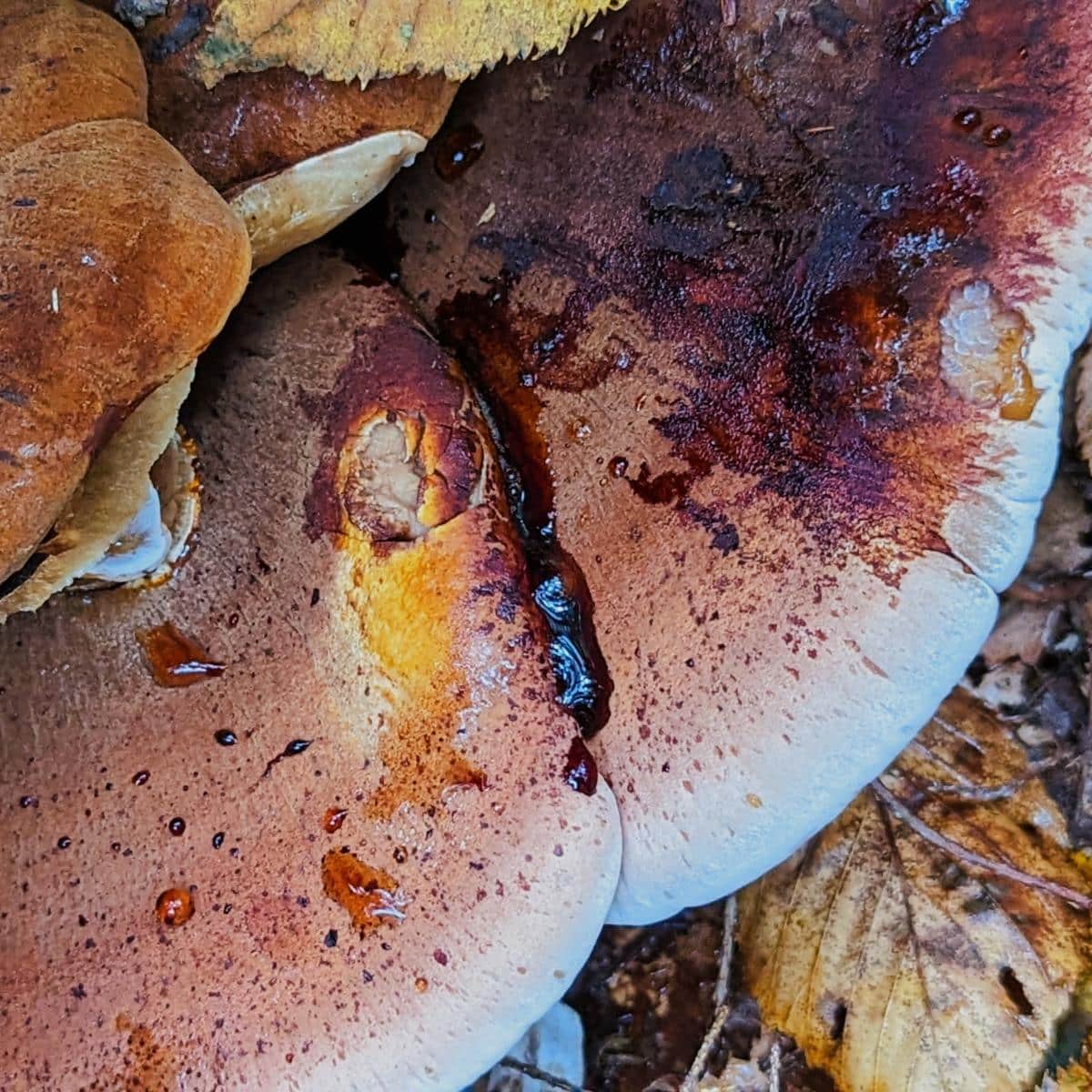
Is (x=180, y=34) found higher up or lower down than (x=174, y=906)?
higher up

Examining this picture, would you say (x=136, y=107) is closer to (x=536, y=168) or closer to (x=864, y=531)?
(x=536, y=168)

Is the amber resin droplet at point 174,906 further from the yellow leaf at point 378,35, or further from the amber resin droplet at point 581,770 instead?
the yellow leaf at point 378,35

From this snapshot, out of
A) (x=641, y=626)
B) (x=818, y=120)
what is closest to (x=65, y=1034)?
(x=641, y=626)

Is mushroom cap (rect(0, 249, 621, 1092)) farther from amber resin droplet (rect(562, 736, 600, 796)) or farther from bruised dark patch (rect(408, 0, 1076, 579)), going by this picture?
bruised dark patch (rect(408, 0, 1076, 579))

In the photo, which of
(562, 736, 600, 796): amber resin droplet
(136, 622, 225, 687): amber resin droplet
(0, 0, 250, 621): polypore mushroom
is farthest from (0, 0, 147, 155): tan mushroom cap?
(562, 736, 600, 796): amber resin droplet

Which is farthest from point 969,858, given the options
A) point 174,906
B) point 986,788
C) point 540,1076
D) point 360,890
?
point 174,906

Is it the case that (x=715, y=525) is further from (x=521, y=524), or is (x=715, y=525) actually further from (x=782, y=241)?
(x=782, y=241)
